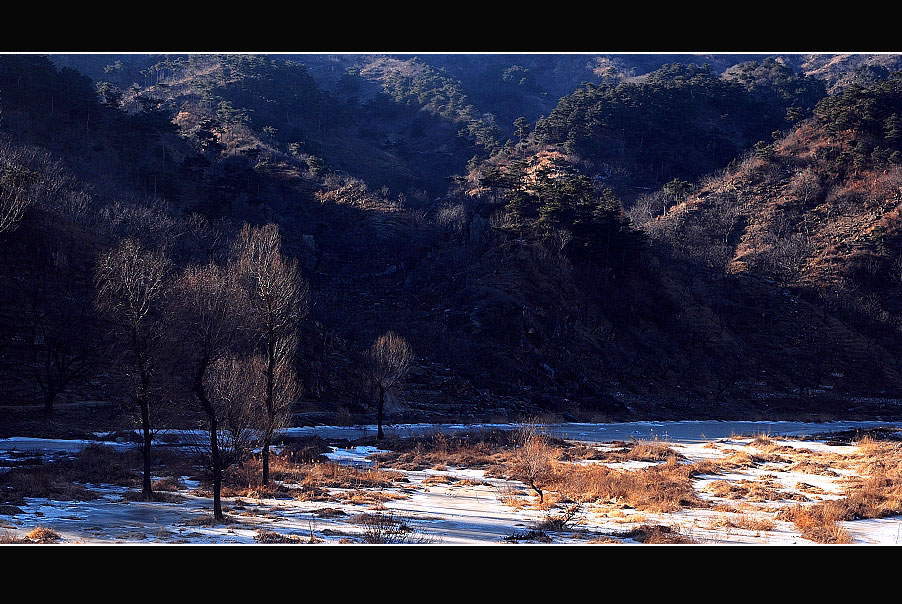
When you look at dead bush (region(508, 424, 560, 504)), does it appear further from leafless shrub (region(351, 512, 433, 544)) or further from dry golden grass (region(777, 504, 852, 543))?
dry golden grass (region(777, 504, 852, 543))

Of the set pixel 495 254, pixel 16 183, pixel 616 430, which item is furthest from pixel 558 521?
pixel 495 254

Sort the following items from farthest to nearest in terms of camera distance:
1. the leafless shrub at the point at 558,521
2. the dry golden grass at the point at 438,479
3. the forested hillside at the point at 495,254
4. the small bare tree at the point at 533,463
→ the forested hillside at the point at 495,254
the dry golden grass at the point at 438,479
the small bare tree at the point at 533,463
the leafless shrub at the point at 558,521

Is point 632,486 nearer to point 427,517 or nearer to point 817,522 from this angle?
A: point 817,522

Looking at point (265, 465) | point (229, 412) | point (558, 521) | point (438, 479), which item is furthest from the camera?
point (438, 479)

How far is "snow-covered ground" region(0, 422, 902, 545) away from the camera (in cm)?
1702

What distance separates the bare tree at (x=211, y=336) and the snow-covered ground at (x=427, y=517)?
1716 mm

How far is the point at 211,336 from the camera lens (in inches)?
890

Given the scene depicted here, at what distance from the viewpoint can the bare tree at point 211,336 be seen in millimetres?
20000

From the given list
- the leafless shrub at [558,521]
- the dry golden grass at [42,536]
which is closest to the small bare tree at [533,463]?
the leafless shrub at [558,521]

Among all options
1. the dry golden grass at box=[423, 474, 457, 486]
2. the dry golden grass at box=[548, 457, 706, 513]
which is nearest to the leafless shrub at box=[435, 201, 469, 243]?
the dry golden grass at box=[548, 457, 706, 513]

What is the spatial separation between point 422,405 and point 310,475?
2386 cm

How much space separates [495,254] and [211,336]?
158 ft

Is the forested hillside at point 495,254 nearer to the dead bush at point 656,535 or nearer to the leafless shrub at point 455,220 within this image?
the leafless shrub at point 455,220

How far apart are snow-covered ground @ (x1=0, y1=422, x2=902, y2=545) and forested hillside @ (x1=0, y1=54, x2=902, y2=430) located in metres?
4.24
